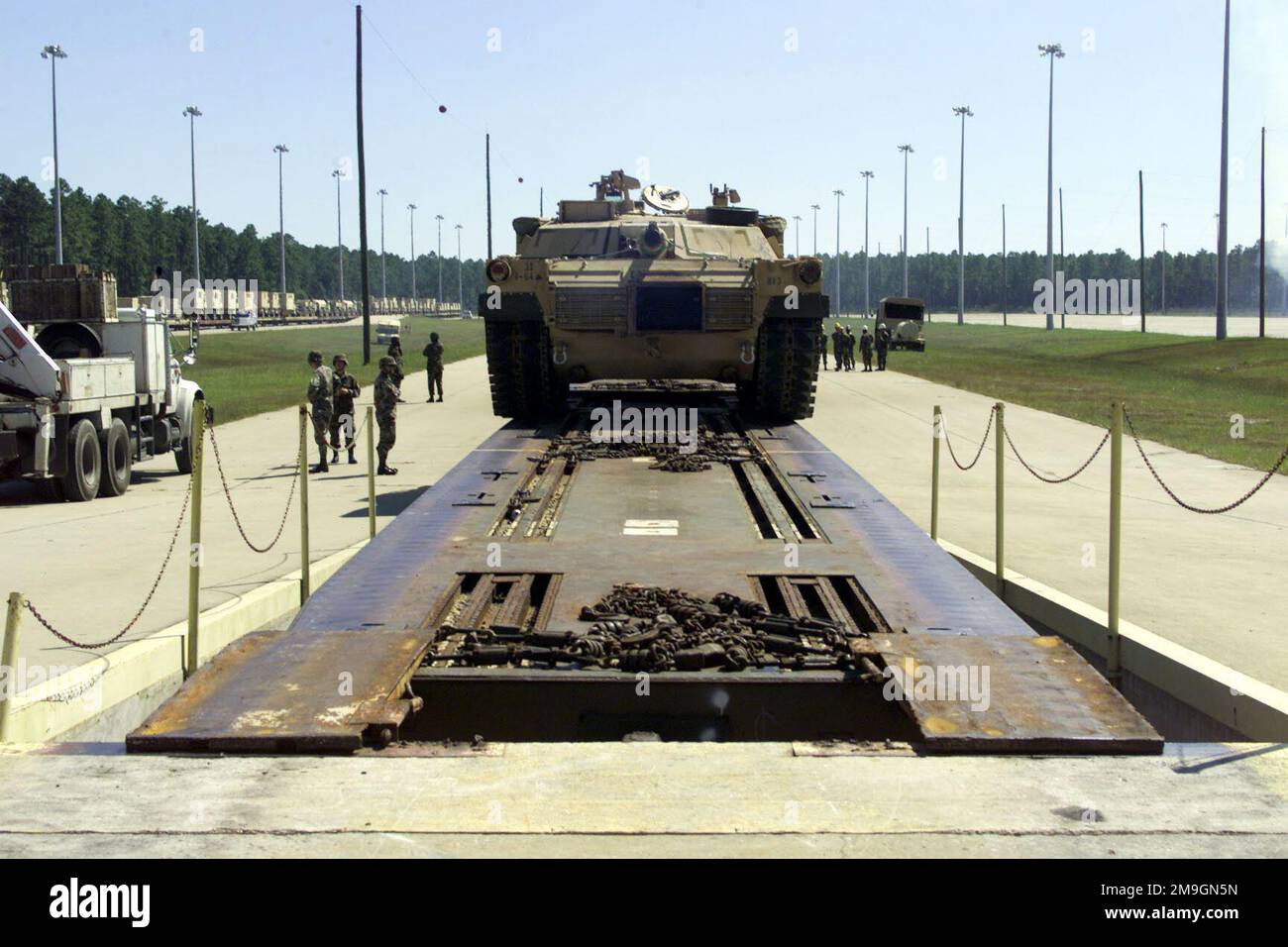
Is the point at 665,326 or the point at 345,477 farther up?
the point at 665,326

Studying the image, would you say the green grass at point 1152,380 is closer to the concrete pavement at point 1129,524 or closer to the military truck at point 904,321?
the military truck at point 904,321

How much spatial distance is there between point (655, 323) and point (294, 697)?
28.5 ft

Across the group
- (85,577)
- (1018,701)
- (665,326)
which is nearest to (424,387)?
(665,326)

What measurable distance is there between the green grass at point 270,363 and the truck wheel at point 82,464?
10680 millimetres

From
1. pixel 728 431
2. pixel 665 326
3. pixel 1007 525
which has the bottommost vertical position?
pixel 1007 525

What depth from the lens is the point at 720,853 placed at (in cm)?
438

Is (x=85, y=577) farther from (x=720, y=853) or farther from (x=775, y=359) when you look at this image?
(x=720, y=853)

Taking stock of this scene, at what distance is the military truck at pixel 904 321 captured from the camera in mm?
57281

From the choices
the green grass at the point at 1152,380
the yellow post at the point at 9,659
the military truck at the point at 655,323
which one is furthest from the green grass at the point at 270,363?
the yellow post at the point at 9,659

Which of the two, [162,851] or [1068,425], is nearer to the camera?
[162,851]

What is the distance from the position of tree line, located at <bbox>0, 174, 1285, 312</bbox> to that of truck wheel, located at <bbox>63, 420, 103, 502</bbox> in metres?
4.40

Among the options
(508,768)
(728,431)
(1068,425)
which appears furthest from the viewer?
(1068,425)
